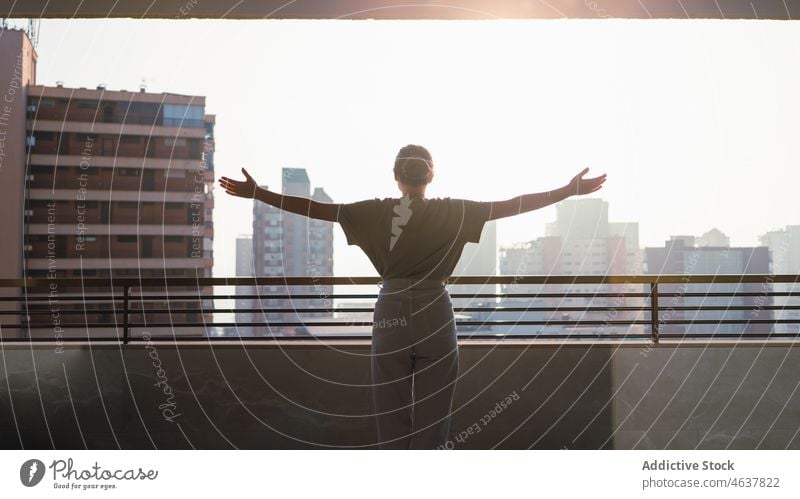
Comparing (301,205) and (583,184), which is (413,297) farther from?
(583,184)

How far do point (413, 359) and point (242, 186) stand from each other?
0.85 m

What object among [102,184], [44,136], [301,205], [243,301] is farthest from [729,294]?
[44,136]

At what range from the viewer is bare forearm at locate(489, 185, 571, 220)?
2354mm

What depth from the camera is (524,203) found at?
2365 millimetres

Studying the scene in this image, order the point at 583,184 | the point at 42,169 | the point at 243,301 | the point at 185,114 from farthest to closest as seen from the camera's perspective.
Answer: the point at 185,114 → the point at 42,169 → the point at 243,301 → the point at 583,184

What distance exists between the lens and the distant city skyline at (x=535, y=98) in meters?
3.63

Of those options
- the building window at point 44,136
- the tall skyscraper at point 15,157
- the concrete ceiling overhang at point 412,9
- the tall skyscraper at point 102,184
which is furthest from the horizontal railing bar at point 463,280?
the building window at point 44,136

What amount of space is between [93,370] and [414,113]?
229cm

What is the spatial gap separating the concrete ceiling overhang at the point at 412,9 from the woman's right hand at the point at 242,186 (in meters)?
1.83

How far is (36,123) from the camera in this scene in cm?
6788

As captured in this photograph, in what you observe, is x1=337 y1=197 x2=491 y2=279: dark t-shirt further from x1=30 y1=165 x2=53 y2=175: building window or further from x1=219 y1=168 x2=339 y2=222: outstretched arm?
x1=30 y1=165 x2=53 y2=175: building window

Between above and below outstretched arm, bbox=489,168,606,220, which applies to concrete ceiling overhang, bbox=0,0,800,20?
above

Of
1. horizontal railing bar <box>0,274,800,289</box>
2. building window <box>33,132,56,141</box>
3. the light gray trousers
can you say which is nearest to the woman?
the light gray trousers

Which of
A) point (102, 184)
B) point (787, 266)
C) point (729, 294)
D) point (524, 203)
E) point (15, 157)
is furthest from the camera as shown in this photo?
point (102, 184)
